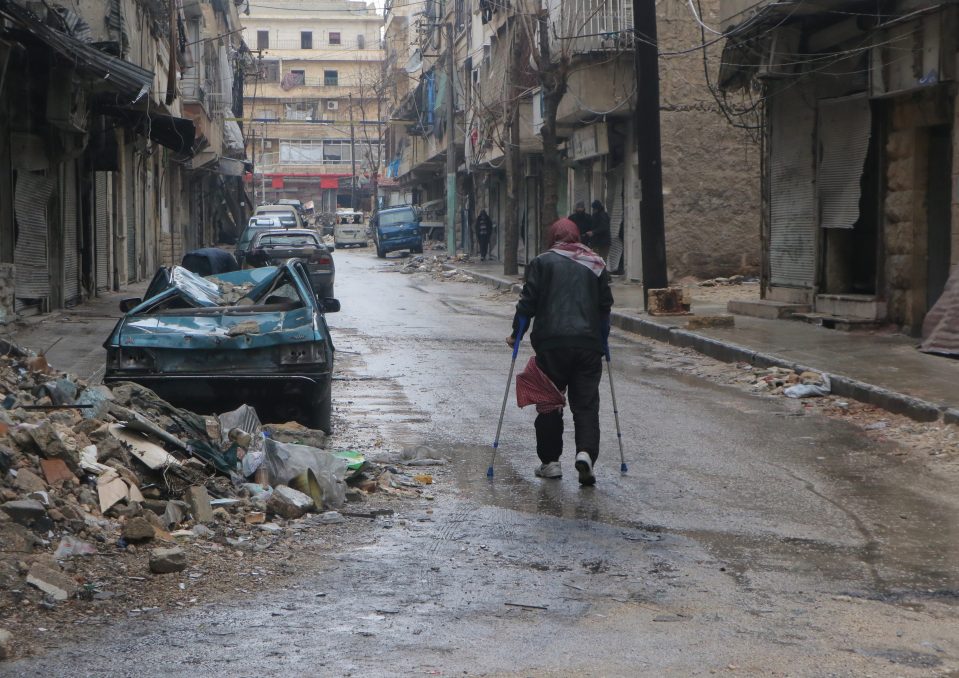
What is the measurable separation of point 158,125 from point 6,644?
18649 mm

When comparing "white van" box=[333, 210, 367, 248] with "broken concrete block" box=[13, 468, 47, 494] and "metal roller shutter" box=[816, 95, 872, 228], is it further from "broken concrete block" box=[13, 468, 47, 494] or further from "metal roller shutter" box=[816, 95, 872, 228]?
"broken concrete block" box=[13, 468, 47, 494]

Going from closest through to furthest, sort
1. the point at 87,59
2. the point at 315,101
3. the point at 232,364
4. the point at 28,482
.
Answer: the point at 28,482
the point at 232,364
the point at 87,59
the point at 315,101

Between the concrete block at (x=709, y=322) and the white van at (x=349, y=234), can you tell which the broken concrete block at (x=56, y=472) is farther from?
the white van at (x=349, y=234)

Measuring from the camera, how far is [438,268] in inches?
1593

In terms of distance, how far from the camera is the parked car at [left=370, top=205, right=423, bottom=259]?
5356 centimetres

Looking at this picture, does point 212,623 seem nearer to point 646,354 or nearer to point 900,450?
point 900,450

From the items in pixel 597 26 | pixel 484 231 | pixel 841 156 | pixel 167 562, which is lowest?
pixel 167 562

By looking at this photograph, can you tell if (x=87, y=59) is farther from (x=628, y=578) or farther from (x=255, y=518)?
(x=628, y=578)

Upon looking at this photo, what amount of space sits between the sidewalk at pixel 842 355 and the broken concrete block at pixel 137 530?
21.0 feet

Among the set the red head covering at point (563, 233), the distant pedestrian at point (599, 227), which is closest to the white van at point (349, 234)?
the distant pedestrian at point (599, 227)

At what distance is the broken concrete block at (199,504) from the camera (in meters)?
6.22

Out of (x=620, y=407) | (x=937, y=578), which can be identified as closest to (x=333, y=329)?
(x=620, y=407)

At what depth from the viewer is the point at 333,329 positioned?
18.3m

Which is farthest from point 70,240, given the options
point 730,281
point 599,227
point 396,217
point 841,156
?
point 396,217
